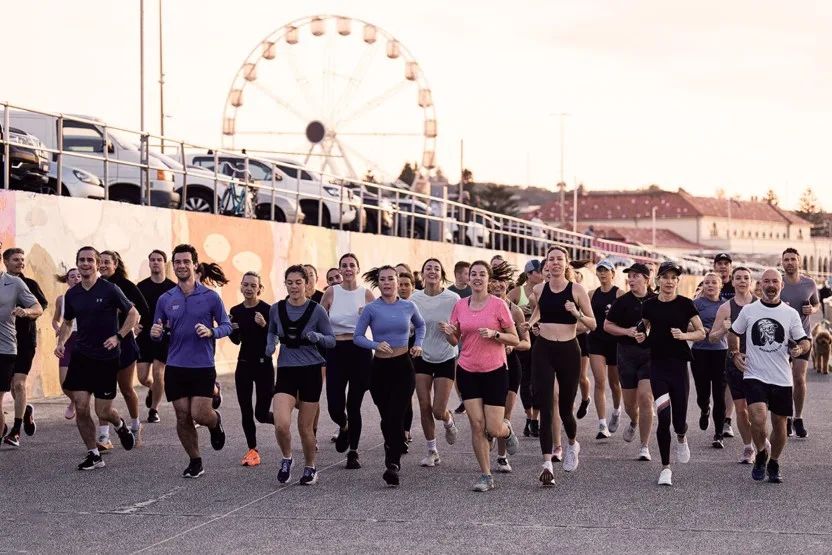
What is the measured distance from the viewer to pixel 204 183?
26688 millimetres

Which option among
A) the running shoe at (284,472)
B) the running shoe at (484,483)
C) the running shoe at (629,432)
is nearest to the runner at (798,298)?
the running shoe at (629,432)

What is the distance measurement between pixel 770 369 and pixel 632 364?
195cm

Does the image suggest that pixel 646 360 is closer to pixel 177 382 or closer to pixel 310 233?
pixel 177 382

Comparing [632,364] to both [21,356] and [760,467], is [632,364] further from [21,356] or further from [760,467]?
[21,356]

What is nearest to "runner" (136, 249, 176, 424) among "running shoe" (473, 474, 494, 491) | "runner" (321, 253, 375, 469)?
"runner" (321, 253, 375, 469)

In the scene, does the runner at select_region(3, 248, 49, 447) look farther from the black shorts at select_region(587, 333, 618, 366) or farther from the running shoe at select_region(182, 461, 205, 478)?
the black shorts at select_region(587, 333, 618, 366)

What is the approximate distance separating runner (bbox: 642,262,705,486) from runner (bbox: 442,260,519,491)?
1.32m

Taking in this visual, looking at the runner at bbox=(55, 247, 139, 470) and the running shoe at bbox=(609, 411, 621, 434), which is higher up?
the runner at bbox=(55, 247, 139, 470)

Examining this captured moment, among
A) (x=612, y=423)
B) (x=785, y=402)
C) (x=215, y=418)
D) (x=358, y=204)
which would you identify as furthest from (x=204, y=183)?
(x=785, y=402)

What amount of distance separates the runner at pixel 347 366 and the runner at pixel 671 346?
Answer: 2.36 m

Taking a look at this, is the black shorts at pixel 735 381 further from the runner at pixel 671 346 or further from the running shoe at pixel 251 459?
the running shoe at pixel 251 459

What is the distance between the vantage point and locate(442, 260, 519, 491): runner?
11.2m

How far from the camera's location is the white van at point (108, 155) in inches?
843

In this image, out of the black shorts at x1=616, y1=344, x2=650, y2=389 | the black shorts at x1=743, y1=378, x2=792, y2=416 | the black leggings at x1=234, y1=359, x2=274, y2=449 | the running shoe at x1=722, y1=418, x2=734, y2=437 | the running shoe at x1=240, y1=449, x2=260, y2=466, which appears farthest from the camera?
the running shoe at x1=722, y1=418, x2=734, y2=437
